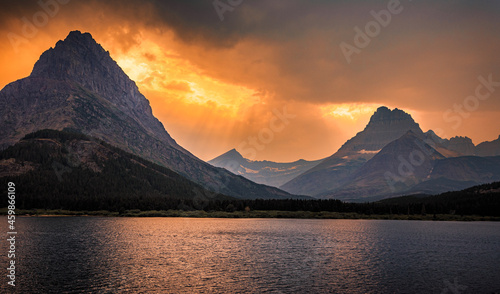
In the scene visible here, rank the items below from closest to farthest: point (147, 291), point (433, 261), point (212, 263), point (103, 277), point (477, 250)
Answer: point (147, 291)
point (103, 277)
point (212, 263)
point (433, 261)
point (477, 250)

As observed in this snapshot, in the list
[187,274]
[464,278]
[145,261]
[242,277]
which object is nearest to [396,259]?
[464,278]

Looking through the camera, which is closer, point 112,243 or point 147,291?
point 147,291

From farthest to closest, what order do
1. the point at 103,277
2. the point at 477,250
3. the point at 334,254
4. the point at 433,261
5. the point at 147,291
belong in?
the point at 477,250, the point at 334,254, the point at 433,261, the point at 103,277, the point at 147,291

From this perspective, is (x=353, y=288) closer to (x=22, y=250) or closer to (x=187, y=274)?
(x=187, y=274)

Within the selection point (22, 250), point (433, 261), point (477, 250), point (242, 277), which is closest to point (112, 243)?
point (22, 250)

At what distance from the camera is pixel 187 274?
231 ft

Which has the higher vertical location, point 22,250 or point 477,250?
point 22,250

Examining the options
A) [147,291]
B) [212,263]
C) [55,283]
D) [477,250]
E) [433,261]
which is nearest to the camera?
[147,291]

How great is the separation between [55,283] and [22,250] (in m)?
45.0

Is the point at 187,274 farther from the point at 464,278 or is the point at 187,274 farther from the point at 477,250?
the point at 477,250

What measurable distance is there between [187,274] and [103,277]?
1559cm

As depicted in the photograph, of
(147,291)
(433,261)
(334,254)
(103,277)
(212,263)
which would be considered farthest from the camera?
(334,254)

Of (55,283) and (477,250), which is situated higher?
(55,283)

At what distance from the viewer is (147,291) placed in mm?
57000
